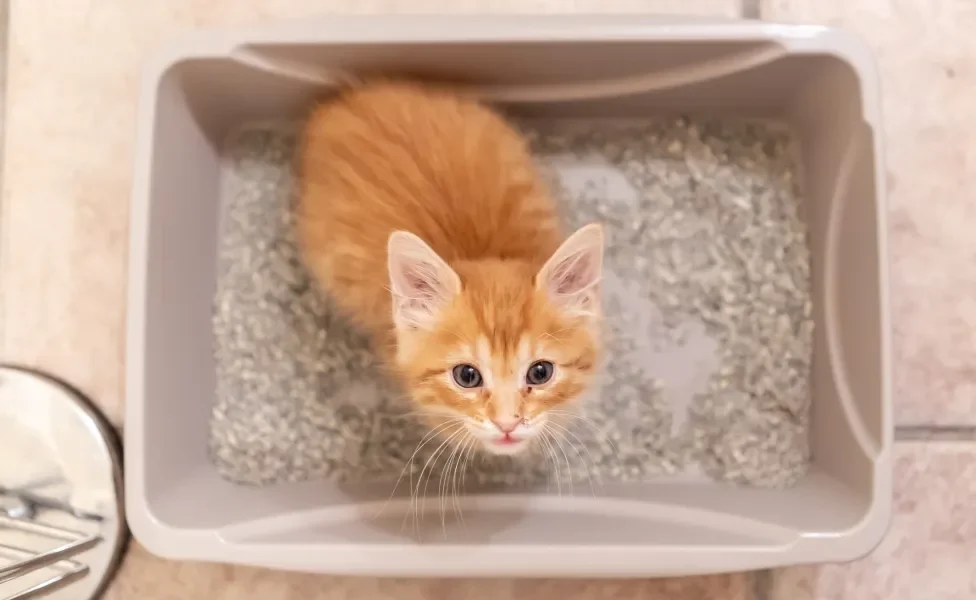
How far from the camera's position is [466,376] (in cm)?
86

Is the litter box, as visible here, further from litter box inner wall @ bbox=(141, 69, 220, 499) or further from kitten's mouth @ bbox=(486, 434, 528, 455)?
kitten's mouth @ bbox=(486, 434, 528, 455)

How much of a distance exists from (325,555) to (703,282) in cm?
63

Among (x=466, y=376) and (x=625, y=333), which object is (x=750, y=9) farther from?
(x=466, y=376)

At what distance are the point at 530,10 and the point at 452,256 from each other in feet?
1.42

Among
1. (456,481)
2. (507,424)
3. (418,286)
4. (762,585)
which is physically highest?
(418,286)

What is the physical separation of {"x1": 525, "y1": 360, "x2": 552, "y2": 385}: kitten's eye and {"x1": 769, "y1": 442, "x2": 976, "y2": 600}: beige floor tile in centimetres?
51

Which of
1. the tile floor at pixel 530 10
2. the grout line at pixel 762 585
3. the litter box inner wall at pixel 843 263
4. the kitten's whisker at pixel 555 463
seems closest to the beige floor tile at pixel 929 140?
the tile floor at pixel 530 10

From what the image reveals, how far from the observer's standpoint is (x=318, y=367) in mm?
1151

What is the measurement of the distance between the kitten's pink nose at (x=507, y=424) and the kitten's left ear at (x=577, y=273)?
0.13 m

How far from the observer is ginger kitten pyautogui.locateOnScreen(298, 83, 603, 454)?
84cm

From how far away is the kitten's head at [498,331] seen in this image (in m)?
0.83

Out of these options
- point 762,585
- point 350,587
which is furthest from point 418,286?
point 762,585

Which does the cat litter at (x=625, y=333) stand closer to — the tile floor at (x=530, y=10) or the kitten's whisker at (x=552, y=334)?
the tile floor at (x=530, y=10)

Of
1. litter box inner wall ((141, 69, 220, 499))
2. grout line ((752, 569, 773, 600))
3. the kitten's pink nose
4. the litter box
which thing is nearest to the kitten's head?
the kitten's pink nose
